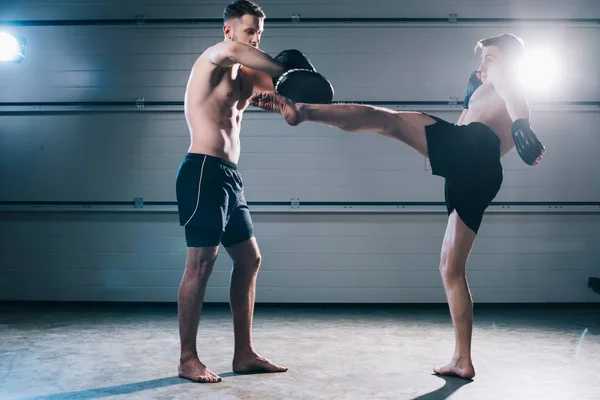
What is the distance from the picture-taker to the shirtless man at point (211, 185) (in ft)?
10.6

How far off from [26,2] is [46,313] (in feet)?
10.2

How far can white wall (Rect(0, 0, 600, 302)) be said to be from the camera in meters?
6.05

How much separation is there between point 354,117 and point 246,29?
0.87 m

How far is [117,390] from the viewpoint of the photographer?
3.09 meters

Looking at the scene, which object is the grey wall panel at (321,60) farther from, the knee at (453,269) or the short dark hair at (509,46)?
the knee at (453,269)

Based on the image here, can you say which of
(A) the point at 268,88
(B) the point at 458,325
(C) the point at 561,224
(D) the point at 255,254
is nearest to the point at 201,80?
(A) the point at 268,88

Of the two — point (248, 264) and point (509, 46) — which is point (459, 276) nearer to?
point (248, 264)

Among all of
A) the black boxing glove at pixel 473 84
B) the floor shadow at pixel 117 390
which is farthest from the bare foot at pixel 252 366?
the black boxing glove at pixel 473 84

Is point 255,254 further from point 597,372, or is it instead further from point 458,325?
point 597,372

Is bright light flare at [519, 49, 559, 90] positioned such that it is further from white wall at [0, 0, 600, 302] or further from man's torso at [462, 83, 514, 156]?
man's torso at [462, 83, 514, 156]

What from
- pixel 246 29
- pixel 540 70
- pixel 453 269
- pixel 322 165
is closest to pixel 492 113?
pixel 453 269

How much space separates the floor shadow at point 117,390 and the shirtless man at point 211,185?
0.29 ft

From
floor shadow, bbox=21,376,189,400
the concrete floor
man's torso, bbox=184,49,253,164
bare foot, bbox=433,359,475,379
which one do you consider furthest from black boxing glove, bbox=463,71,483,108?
floor shadow, bbox=21,376,189,400

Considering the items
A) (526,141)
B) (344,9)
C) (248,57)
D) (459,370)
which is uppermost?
(344,9)
